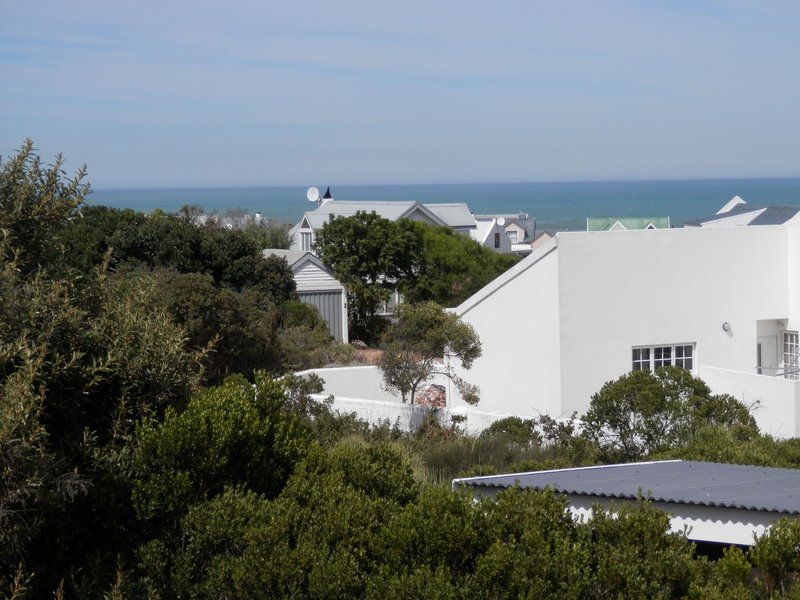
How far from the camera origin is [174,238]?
31031mm

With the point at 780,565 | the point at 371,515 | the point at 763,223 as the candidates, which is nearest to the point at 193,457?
the point at 371,515

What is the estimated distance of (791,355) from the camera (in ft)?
67.5

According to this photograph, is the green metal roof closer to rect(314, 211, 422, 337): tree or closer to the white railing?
rect(314, 211, 422, 337): tree

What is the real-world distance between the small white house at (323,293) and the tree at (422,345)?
17229mm

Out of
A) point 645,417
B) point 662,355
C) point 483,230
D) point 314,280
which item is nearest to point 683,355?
point 662,355

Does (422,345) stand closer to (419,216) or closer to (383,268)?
(383,268)

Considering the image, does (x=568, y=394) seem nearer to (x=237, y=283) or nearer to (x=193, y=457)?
(x=193, y=457)

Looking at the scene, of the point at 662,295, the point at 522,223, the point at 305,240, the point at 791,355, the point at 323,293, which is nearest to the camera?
the point at 662,295

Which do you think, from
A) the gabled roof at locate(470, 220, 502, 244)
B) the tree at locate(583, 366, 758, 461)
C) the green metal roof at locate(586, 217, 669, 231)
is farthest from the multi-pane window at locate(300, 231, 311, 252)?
the tree at locate(583, 366, 758, 461)

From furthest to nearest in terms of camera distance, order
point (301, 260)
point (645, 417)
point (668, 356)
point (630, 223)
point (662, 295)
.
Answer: point (301, 260), point (630, 223), point (668, 356), point (662, 295), point (645, 417)

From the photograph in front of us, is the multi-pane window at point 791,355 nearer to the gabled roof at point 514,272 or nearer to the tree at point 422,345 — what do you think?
the gabled roof at point 514,272

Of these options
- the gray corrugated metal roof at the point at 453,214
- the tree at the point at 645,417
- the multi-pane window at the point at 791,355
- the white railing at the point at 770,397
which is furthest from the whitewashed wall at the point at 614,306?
the gray corrugated metal roof at the point at 453,214

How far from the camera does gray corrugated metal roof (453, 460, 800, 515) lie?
7.23 m

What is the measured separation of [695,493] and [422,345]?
415 inches
